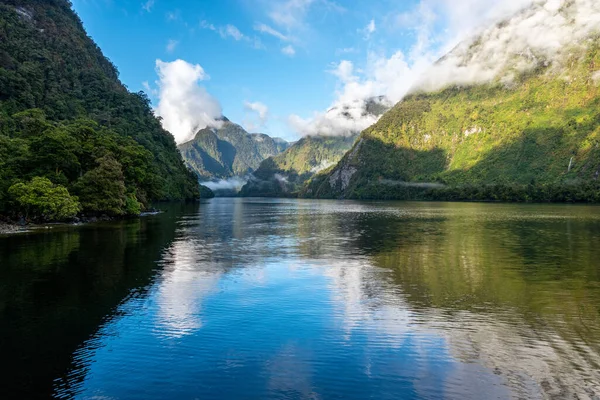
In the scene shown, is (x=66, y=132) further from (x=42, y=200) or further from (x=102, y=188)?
(x=42, y=200)

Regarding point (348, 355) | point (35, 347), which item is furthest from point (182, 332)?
point (348, 355)

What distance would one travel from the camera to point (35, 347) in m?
15.4

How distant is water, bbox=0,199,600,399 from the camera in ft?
42.1

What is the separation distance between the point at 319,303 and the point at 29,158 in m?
61.6

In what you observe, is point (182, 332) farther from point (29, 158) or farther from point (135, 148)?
point (135, 148)

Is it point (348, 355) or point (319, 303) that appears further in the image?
point (319, 303)

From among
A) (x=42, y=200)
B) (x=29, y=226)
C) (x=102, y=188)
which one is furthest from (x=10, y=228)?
(x=102, y=188)

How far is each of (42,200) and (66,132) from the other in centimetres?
1815

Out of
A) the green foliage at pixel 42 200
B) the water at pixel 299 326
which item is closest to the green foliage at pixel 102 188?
the green foliage at pixel 42 200

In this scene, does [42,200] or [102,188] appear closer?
[42,200]

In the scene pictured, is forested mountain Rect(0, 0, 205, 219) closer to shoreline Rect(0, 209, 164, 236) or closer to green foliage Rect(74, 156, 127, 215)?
green foliage Rect(74, 156, 127, 215)

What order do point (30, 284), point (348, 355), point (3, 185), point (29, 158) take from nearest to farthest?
point (348, 355) < point (30, 284) < point (3, 185) < point (29, 158)

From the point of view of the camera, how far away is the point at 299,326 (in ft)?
59.7

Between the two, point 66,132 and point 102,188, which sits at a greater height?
point 66,132
